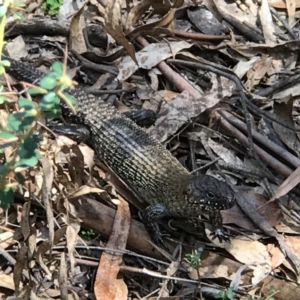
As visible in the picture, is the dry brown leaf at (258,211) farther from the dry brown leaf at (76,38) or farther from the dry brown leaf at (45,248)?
the dry brown leaf at (76,38)

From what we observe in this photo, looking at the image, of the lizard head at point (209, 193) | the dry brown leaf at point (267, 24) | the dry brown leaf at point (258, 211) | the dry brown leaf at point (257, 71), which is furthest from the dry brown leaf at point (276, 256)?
the dry brown leaf at point (267, 24)

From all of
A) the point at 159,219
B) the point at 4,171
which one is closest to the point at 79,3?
the point at 159,219

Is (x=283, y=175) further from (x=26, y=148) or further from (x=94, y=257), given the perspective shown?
(x=26, y=148)

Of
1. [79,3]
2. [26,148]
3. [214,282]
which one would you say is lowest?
[214,282]

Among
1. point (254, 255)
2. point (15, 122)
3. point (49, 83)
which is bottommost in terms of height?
point (254, 255)

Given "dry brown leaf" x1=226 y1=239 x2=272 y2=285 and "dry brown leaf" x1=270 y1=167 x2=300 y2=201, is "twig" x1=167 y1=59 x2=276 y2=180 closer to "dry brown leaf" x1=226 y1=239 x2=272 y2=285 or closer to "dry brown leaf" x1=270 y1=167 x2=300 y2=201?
"dry brown leaf" x1=270 y1=167 x2=300 y2=201

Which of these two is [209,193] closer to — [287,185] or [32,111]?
Result: [287,185]

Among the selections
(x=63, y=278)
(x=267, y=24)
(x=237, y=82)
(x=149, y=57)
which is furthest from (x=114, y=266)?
(x=267, y=24)
